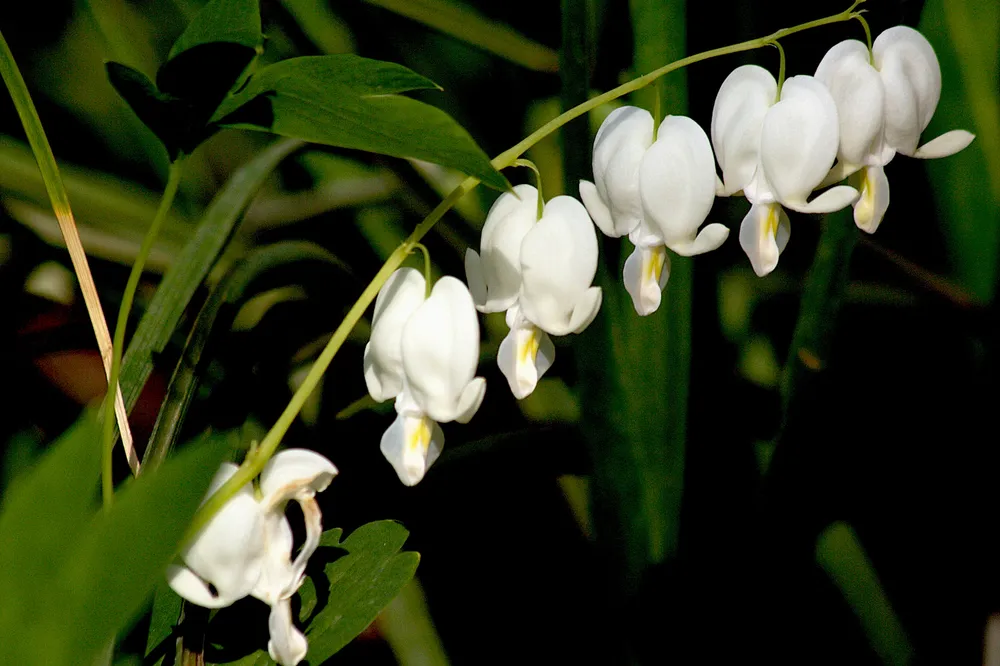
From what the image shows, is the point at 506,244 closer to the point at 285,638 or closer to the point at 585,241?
the point at 585,241

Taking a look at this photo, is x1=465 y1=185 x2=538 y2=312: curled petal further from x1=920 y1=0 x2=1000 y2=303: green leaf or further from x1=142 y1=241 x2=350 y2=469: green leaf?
x1=920 y1=0 x2=1000 y2=303: green leaf

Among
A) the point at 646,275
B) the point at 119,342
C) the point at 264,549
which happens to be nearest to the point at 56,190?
the point at 119,342

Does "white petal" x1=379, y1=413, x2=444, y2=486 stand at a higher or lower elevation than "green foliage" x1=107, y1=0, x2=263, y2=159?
lower

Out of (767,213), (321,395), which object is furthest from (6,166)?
(767,213)

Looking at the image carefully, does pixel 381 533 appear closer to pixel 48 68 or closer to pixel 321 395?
pixel 321 395

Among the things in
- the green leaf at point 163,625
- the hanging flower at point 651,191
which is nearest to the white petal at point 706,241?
the hanging flower at point 651,191

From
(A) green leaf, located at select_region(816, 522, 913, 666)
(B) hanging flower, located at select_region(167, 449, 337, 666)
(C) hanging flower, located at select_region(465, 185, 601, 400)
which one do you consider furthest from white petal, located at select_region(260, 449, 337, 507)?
(A) green leaf, located at select_region(816, 522, 913, 666)

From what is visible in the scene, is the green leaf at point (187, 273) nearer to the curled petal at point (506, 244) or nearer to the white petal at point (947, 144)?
the curled petal at point (506, 244)
